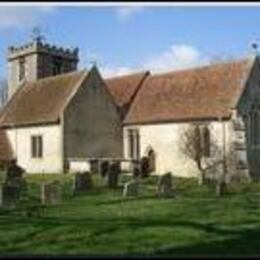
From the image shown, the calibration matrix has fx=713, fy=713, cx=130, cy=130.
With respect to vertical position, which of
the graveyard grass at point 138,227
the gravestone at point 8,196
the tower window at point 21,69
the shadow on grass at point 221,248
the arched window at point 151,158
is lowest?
the shadow on grass at point 221,248

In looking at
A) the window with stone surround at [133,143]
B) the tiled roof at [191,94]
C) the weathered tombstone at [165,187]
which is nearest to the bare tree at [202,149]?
the tiled roof at [191,94]

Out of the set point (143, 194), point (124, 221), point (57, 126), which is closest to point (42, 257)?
point (124, 221)

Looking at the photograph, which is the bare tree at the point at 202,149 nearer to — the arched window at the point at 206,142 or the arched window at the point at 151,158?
the arched window at the point at 206,142

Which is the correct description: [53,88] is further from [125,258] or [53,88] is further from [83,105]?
[125,258]

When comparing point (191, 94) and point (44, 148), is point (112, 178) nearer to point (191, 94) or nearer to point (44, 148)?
point (191, 94)

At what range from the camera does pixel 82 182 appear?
1052 inches

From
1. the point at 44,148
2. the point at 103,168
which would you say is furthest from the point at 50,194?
the point at 44,148

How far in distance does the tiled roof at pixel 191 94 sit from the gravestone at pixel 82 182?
12.7 m

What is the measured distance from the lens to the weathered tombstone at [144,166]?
38.2m

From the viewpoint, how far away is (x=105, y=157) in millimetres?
42594

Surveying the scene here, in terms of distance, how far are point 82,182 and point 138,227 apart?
10.9 m

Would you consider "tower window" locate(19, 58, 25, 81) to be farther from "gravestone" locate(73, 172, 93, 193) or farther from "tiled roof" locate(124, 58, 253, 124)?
"gravestone" locate(73, 172, 93, 193)

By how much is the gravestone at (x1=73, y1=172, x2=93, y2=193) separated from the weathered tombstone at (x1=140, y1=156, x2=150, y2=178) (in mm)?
10900

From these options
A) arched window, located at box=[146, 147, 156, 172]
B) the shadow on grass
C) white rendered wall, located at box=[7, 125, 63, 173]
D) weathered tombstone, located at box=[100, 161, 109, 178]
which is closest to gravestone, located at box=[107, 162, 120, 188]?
weathered tombstone, located at box=[100, 161, 109, 178]
